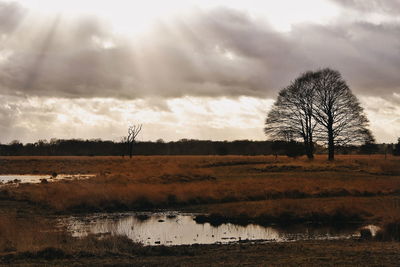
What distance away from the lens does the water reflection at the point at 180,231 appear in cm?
1967

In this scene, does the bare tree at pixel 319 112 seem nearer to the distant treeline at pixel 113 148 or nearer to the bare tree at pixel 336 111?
the bare tree at pixel 336 111

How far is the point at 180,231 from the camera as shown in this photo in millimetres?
21922

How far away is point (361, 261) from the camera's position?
13.5m

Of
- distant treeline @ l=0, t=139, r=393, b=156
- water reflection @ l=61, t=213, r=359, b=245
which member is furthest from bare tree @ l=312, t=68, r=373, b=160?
distant treeline @ l=0, t=139, r=393, b=156

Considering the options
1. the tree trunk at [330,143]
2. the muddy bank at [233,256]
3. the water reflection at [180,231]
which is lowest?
the water reflection at [180,231]

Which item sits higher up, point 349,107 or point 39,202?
point 349,107

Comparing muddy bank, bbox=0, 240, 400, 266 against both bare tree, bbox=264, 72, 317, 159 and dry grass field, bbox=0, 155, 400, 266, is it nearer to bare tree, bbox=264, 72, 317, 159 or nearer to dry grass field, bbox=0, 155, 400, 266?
dry grass field, bbox=0, 155, 400, 266

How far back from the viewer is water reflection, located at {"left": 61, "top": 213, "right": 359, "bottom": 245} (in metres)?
19.7

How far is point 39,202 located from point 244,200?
13243 mm

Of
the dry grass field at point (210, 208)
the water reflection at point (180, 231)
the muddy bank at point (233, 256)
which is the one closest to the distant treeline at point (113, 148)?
the dry grass field at point (210, 208)

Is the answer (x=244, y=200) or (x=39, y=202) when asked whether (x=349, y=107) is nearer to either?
(x=244, y=200)

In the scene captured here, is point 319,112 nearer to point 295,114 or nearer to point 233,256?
point 295,114

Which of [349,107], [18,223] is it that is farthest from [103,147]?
[18,223]

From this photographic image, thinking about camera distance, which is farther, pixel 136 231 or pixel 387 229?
pixel 136 231
